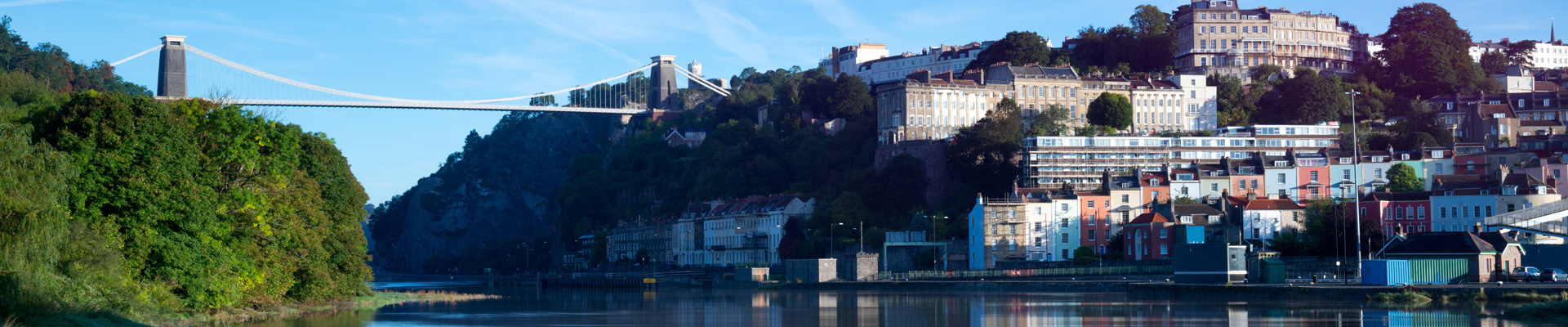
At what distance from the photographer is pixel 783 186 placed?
314 ft

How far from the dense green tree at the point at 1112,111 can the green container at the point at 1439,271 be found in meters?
46.2

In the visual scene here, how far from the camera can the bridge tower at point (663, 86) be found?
127m

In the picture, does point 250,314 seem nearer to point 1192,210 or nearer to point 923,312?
point 923,312

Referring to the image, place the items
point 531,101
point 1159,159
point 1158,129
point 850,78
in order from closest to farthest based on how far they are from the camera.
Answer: point 1159,159, point 1158,129, point 850,78, point 531,101

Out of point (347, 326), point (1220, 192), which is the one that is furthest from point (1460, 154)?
point (347, 326)

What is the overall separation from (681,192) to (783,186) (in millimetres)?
11732

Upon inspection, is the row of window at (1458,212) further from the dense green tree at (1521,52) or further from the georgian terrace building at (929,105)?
the dense green tree at (1521,52)

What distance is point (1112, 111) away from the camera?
291 feet

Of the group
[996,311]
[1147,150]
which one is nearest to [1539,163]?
[1147,150]

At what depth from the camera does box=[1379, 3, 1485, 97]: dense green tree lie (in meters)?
95.6

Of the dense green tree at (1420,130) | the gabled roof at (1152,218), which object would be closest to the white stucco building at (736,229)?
the gabled roof at (1152,218)

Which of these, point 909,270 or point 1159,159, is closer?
point 909,270

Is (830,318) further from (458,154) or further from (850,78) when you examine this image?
(458,154)

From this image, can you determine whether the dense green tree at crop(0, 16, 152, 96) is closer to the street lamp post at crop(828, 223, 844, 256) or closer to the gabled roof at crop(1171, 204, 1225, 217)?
the street lamp post at crop(828, 223, 844, 256)
